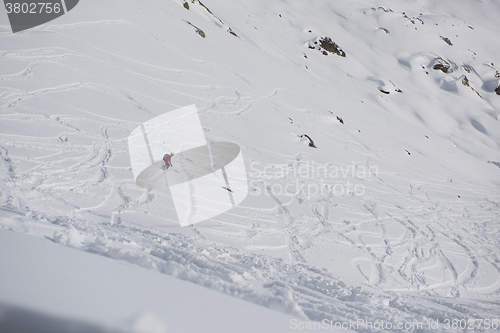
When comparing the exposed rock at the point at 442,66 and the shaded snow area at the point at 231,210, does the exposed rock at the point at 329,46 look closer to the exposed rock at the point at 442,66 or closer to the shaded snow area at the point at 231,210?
the shaded snow area at the point at 231,210

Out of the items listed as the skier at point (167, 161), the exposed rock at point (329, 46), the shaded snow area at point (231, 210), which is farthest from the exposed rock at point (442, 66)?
the skier at point (167, 161)

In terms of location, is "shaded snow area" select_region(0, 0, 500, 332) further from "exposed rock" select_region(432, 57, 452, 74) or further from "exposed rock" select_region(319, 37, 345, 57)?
"exposed rock" select_region(432, 57, 452, 74)

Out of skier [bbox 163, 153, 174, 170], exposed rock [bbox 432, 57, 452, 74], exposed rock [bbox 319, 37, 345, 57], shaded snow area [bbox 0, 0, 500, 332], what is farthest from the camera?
exposed rock [bbox 432, 57, 452, 74]

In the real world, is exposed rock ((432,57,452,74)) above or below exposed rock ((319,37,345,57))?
below

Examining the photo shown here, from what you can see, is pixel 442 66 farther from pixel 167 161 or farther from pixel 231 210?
pixel 167 161

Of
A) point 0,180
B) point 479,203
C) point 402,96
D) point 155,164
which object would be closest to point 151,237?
point 0,180

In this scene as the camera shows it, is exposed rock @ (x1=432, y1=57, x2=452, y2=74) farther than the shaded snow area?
Yes

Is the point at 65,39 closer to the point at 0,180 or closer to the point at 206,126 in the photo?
the point at 206,126

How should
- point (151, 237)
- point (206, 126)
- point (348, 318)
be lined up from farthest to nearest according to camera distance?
point (206, 126) < point (151, 237) < point (348, 318)

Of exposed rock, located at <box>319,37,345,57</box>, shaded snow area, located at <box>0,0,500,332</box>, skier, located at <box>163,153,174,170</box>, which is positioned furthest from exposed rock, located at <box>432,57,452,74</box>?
skier, located at <box>163,153,174,170</box>
